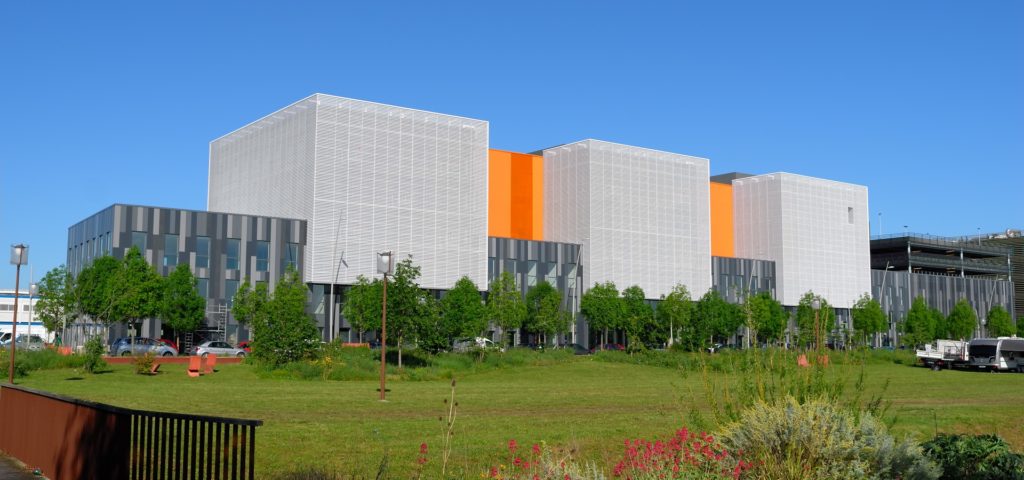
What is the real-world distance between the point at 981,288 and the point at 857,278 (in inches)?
1192

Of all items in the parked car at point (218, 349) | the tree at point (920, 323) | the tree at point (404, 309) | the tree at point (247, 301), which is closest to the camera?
the tree at point (404, 309)

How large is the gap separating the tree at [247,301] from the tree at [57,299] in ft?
39.5

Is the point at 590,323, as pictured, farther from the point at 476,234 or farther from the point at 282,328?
the point at 282,328

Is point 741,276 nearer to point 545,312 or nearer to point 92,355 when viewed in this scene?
point 545,312

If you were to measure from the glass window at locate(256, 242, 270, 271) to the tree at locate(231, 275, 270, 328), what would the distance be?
2.58 metres

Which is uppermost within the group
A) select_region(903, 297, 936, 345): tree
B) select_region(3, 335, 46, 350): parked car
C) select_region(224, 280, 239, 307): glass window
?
select_region(224, 280, 239, 307): glass window

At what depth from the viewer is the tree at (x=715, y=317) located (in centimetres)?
9888

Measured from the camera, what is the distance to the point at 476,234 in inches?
3590

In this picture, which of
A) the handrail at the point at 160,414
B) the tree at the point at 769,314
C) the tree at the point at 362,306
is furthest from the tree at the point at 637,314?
the handrail at the point at 160,414

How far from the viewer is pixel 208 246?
81.3m

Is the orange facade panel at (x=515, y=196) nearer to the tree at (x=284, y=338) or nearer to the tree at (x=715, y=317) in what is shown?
the tree at (x=715, y=317)

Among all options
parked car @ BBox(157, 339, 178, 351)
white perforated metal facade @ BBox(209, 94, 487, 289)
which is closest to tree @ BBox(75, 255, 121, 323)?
parked car @ BBox(157, 339, 178, 351)

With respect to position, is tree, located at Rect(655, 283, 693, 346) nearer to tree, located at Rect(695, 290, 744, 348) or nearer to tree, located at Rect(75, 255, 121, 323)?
tree, located at Rect(695, 290, 744, 348)

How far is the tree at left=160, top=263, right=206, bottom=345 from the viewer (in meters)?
74.9
